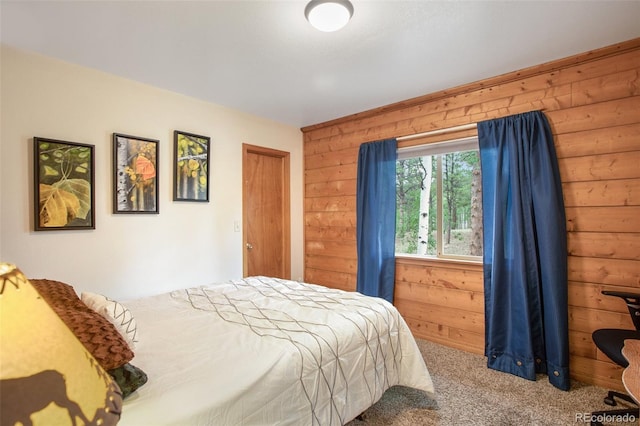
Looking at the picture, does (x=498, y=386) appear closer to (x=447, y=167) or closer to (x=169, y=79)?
(x=447, y=167)

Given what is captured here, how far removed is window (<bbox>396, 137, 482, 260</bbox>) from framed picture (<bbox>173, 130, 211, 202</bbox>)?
206cm

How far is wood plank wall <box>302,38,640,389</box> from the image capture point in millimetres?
2121

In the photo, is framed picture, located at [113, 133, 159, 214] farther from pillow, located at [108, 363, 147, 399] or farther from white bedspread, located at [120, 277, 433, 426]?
pillow, located at [108, 363, 147, 399]

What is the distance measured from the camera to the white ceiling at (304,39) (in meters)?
1.73

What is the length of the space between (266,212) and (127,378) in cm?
282

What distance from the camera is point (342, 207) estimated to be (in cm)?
372

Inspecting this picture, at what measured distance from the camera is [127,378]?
1028 mm

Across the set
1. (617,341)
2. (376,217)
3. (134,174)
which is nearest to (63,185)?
(134,174)

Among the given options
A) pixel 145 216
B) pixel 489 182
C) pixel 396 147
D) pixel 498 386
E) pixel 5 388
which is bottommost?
pixel 498 386

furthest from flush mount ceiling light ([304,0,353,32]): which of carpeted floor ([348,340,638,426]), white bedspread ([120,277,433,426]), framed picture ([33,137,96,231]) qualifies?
carpeted floor ([348,340,638,426])

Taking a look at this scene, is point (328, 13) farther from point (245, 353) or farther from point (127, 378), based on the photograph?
point (127, 378)

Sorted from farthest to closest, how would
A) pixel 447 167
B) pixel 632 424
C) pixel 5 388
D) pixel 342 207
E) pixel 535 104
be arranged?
1. pixel 342 207
2. pixel 447 167
3. pixel 535 104
4. pixel 632 424
5. pixel 5 388

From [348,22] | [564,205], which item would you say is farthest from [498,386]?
[348,22]

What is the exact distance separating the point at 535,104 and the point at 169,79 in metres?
3.04
